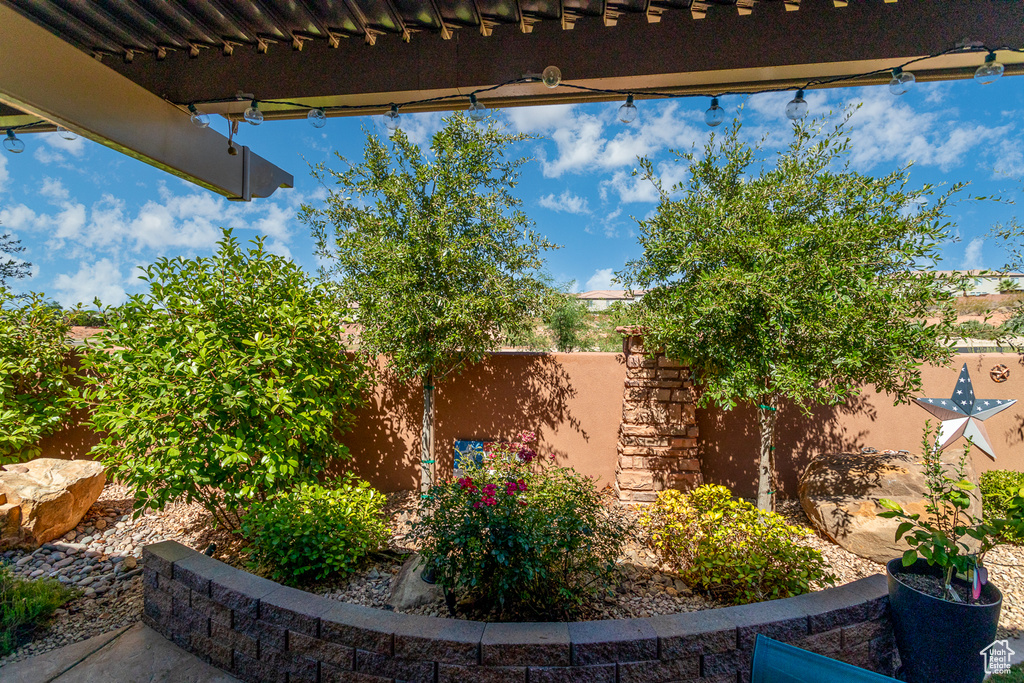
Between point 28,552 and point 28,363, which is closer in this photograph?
point 28,552

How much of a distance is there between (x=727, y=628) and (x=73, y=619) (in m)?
3.85

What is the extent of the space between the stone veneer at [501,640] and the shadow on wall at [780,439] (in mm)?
2614

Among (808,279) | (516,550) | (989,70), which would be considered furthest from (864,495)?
(516,550)

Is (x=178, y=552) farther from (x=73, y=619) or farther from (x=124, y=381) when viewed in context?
(x=124, y=381)

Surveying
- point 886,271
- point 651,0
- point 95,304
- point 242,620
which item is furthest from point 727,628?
point 95,304

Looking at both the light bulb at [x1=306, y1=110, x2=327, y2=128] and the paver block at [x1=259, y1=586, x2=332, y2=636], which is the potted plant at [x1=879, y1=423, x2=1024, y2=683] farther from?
the light bulb at [x1=306, y1=110, x2=327, y2=128]

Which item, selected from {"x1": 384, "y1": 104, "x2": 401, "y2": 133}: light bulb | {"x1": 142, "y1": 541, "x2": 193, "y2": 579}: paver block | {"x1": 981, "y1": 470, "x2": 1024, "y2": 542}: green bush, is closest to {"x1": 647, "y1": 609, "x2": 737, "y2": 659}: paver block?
{"x1": 142, "y1": 541, "x2": 193, "y2": 579}: paver block

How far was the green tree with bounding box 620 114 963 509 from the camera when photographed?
3273 mm

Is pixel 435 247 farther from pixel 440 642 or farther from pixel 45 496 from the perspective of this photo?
pixel 45 496

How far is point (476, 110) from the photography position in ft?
8.14

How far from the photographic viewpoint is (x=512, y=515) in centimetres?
256

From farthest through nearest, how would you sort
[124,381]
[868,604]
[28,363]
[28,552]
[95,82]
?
[28,363] < [28,552] < [124,381] < [868,604] < [95,82]

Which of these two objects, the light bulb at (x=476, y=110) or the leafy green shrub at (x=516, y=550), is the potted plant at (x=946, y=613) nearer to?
the leafy green shrub at (x=516, y=550)

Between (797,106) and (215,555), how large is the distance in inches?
198
